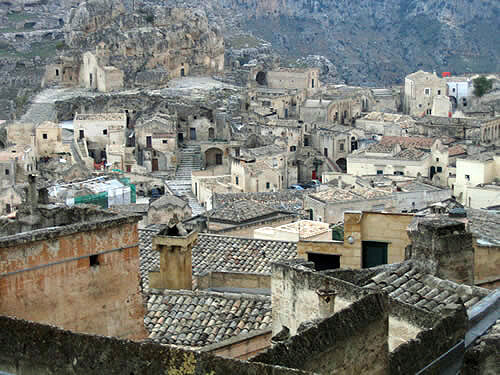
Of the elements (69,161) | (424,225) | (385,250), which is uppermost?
(424,225)

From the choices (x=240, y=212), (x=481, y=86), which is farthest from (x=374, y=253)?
(x=481, y=86)

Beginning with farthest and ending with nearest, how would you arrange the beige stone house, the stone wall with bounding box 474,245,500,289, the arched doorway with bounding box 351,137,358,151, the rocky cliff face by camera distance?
the rocky cliff face → the arched doorway with bounding box 351,137,358,151 → the beige stone house → the stone wall with bounding box 474,245,500,289

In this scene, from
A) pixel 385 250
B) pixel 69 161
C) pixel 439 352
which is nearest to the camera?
pixel 439 352

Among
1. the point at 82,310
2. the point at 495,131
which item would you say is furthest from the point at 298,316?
the point at 495,131

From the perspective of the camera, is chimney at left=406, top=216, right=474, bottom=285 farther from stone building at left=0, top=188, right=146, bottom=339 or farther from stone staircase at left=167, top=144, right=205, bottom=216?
stone staircase at left=167, top=144, right=205, bottom=216

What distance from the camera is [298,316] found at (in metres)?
12.2

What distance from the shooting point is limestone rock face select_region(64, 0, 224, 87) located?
8794 cm

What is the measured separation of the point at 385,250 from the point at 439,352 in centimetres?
747

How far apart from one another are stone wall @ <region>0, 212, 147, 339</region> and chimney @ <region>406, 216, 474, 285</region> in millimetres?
3969

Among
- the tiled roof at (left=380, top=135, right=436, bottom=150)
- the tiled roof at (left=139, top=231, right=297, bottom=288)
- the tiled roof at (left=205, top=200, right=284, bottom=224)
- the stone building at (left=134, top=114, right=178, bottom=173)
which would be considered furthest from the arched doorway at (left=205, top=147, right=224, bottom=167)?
the tiled roof at (left=139, top=231, right=297, bottom=288)

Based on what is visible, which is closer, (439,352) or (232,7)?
(439,352)

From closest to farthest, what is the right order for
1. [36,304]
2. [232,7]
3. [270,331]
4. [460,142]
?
[36,304] → [270,331] → [460,142] → [232,7]

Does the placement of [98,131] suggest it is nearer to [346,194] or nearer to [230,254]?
[346,194]

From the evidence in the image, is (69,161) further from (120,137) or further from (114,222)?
(114,222)
